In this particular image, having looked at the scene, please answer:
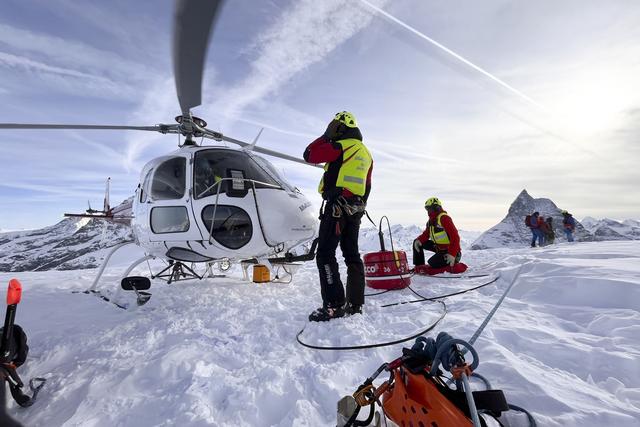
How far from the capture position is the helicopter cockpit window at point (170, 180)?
494 cm

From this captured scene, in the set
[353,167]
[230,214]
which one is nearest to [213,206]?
[230,214]

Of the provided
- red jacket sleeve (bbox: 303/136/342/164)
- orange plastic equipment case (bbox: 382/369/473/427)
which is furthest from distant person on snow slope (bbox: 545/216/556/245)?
orange plastic equipment case (bbox: 382/369/473/427)

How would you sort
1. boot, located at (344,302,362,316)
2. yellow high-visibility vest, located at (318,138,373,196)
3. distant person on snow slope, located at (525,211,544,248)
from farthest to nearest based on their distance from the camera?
distant person on snow slope, located at (525,211,544,248) → yellow high-visibility vest, located at (318,138,373,196) → boot, located at (344,302,362,316)

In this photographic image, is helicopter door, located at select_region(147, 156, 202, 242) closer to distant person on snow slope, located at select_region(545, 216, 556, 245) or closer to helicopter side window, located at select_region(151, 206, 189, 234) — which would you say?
helicopter side window, located at select_region(151, 206, 189, 234)

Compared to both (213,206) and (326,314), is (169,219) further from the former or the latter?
(326,314)

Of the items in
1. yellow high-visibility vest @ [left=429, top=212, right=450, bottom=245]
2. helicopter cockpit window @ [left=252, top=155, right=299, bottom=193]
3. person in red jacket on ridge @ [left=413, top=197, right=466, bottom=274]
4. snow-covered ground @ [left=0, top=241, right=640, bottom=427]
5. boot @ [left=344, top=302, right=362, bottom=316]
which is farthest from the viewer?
yellow high-visibility vest @ [left=429, top=212, right=450, bottom=245]

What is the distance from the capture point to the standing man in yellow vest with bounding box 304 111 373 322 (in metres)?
3.66

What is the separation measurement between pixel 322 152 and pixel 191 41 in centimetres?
172

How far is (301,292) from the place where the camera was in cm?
526

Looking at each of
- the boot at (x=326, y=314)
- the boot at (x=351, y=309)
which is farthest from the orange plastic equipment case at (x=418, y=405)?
the boot at (x=351, y=309)

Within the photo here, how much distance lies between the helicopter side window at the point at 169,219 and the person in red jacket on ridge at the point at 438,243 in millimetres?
4764

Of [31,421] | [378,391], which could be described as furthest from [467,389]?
[31,421]

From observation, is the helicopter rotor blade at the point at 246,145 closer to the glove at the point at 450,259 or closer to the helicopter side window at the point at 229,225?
the helicopter side window at the point at 229,225

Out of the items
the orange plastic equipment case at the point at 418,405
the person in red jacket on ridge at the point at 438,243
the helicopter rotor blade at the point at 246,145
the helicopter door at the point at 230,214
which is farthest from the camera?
the person in red jacket on ridge at the point at 438,243
